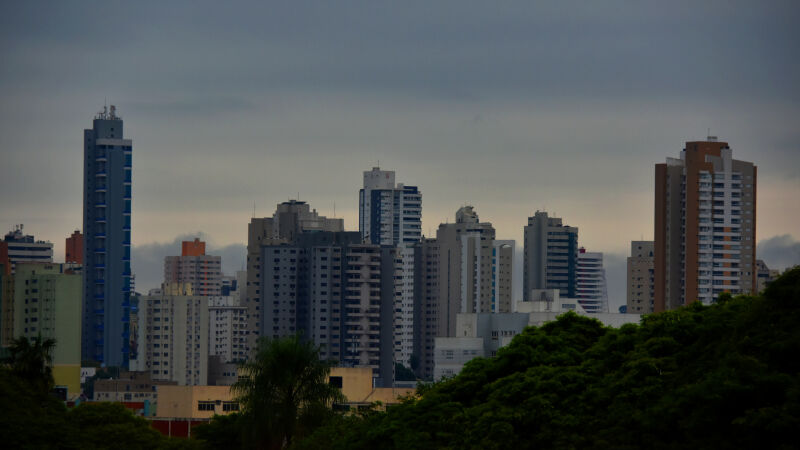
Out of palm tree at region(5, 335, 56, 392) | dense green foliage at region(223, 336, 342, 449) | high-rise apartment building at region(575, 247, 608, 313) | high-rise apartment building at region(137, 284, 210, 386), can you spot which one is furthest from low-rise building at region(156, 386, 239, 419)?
high-rise apartment building at region(575, 247, 608, 313)

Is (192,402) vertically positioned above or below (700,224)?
below

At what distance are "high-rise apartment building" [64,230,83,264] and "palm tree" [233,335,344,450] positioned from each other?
142m

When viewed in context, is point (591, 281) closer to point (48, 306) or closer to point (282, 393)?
point (48, 306)

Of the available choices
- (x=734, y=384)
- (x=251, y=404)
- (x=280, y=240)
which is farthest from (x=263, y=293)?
(x=734, y=384)

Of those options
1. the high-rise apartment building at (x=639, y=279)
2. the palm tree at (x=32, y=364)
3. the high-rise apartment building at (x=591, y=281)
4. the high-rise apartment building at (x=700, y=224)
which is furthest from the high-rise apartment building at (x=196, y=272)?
the palm tree at (x=32, y=364)

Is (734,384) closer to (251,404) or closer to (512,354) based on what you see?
(512,354)

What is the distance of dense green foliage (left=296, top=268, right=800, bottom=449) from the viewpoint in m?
20.2

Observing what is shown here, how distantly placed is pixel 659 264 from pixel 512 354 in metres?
70.4

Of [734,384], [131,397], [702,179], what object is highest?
[702,179]

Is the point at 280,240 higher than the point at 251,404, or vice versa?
the point at 280,240

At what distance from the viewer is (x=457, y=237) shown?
138 metres

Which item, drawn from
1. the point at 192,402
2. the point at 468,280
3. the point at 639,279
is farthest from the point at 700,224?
the point at 639,279

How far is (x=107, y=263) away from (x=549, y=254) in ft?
175

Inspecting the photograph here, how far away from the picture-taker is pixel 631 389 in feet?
75.7
